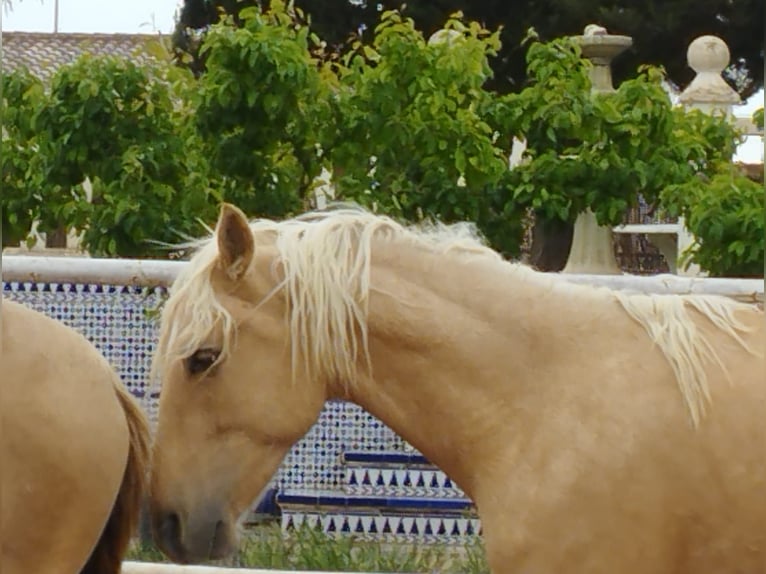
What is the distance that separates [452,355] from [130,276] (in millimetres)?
2428

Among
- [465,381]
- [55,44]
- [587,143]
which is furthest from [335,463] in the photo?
[55,44]

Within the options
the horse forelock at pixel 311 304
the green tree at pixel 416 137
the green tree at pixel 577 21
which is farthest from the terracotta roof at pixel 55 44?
the horse forelock at pixel 311 304

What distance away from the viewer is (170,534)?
2.95 metres

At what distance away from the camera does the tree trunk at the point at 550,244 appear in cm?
742

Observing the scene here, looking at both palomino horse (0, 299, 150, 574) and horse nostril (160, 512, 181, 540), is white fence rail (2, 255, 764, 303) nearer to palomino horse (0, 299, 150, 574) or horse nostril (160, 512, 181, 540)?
palomino horse (0, 299, 150, 574)

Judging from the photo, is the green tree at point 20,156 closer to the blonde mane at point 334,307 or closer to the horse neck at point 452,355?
the blonde mane at point 334,307

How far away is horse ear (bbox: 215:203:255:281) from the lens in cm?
285

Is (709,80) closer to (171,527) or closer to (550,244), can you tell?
(550,244)

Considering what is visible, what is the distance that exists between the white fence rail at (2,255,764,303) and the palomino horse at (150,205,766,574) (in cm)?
180

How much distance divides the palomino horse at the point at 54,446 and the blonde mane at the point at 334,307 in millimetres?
344

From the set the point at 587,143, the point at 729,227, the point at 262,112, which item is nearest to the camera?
the point at 729,227

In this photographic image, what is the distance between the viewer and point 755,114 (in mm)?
6977

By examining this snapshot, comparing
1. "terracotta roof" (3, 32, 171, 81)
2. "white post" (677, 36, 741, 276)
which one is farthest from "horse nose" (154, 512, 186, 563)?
"terracotta roof" (3, 32, 171, 81)

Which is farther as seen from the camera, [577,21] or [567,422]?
[577,21]
